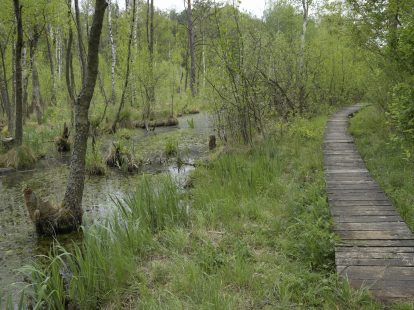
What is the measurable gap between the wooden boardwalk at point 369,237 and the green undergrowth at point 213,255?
0.15m

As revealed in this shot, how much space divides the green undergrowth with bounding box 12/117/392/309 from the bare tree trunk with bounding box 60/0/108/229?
33.2 inches

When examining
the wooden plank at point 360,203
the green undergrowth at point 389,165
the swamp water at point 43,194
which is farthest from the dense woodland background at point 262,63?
the swamp water at point 43,194

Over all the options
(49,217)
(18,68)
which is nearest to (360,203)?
(49,217)

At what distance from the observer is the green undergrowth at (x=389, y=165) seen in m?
4.77

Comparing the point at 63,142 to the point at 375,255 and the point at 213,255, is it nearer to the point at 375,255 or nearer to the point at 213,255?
the point at 213,255

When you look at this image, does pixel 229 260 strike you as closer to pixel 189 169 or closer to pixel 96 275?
pixel 96 275

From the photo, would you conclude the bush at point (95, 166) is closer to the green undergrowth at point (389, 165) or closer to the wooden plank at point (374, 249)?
the green undergrowth at point (389, 165)

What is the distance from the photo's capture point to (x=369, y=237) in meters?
3.74

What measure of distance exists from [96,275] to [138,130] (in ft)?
41.6

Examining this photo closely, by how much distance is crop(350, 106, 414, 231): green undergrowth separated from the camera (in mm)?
4766

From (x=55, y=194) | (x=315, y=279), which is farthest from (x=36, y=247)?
(x=315, y=279)

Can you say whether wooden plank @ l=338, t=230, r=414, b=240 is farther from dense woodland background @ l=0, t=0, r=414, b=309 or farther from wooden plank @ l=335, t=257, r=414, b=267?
wooden plank @ l=335, t=257, r=414, b=267

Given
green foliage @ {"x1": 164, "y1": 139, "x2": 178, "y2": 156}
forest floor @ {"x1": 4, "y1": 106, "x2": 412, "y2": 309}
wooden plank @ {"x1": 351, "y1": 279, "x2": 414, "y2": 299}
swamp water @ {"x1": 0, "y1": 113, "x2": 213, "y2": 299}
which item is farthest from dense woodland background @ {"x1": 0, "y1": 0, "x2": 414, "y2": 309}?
green foliage @ {"x1": 164, "y1": 139, "x2": 178, "y2": 156}

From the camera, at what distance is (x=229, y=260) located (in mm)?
3744
